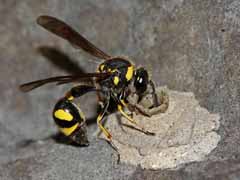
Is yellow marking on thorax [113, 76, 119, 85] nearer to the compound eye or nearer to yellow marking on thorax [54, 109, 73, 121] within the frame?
the compound eye

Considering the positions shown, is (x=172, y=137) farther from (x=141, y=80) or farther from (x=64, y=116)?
(x=64, y=116)

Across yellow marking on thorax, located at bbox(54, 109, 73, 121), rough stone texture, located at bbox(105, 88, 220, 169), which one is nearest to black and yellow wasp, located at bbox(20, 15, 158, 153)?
yellow marking on thorax, located at bbox(54, 109, 73, 121)

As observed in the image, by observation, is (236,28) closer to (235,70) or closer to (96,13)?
(235,70)

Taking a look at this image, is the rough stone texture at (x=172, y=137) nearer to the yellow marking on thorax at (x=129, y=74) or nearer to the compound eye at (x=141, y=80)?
the compound eye at (x=141, y=80)

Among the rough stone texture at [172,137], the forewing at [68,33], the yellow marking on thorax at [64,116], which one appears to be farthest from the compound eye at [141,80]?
the yellow marking on thorax at [64,116]

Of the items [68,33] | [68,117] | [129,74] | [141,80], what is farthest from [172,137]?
[68,33]

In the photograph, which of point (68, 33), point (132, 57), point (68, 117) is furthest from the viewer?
point (132, 57)
